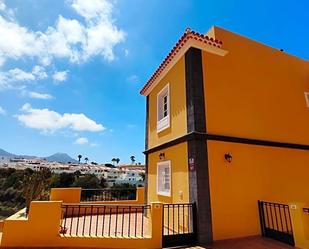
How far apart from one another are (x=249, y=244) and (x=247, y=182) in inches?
67.7

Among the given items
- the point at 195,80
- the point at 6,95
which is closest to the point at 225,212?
the point at 195,80

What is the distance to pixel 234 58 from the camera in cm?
726

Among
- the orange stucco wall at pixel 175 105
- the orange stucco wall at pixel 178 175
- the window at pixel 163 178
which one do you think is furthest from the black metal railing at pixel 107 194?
the orange stucco wall at pixel 175 105

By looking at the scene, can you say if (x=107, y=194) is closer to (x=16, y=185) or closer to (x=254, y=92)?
(x=254, y=92)

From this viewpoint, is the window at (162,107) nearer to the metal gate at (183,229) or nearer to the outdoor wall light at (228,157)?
the outdoor wall light at (228,157)

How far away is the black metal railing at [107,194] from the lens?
10.6 m

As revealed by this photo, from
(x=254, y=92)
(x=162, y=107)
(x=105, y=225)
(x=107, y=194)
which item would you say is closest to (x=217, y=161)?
(x=254, y=92)

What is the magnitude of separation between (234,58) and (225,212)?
532 centimetres

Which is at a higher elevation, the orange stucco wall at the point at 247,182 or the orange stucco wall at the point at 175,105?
the orange stucco wall at the point at 175,105

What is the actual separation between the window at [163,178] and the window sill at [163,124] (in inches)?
55.4

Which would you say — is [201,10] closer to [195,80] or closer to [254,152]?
[195,80]

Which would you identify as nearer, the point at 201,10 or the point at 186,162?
the point at 186,162

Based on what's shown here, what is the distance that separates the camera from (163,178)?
7.88m

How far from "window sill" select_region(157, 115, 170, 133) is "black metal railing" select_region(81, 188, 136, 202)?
422 cm
